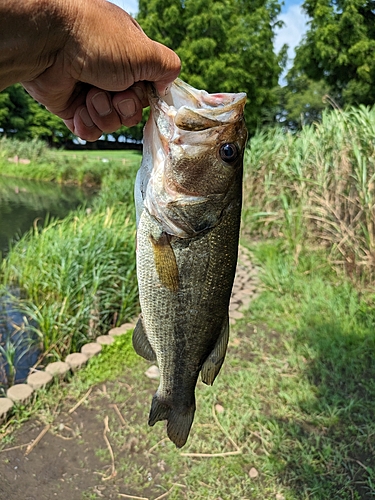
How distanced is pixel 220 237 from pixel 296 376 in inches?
111

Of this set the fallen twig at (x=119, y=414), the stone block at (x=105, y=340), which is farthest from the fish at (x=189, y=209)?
the stone block at (x=105, y=340)

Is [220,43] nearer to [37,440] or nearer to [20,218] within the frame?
[20,218]

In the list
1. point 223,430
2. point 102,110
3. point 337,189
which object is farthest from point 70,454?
point 337,189

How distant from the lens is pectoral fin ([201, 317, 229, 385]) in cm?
185

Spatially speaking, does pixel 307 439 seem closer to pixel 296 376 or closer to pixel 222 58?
pixel 296 376

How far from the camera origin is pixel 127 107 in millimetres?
1869

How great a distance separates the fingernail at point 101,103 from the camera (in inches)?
73.6

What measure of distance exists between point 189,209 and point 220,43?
22.1 m

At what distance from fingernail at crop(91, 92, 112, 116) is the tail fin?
1.33m

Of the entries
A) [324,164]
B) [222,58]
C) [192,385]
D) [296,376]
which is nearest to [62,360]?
[296,376]

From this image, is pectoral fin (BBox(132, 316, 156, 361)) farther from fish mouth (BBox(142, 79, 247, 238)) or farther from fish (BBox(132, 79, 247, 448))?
fish mouth (BBox(142, 79, 247, 238))

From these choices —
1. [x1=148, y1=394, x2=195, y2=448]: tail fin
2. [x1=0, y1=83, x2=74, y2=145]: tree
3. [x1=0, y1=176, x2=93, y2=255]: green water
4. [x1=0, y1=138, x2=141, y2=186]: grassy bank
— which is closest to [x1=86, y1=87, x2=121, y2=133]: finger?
[x1=148, y1=394, x2=195, y2=448]: tail fin

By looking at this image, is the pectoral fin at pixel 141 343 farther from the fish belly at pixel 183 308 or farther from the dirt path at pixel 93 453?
the dirt path at pixel 93 453

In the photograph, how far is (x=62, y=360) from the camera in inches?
174
